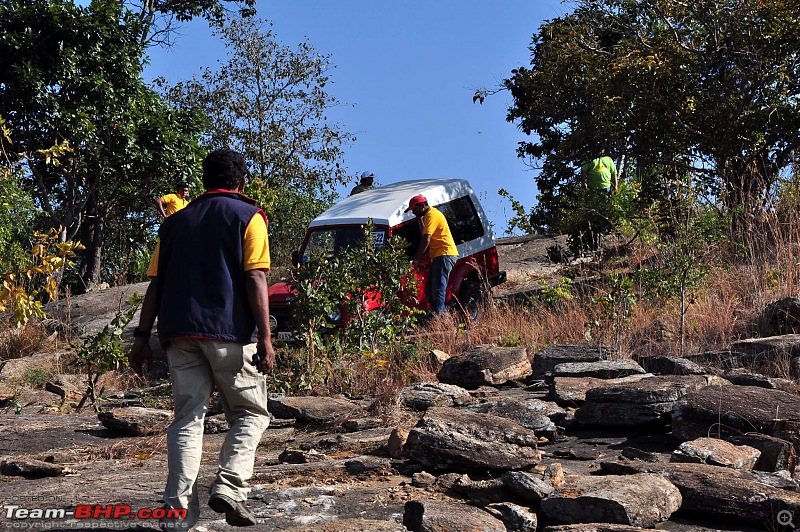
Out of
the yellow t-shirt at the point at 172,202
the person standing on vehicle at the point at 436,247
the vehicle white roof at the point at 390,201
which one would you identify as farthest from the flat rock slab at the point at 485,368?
the yellow t-shirt at the point at 172,202

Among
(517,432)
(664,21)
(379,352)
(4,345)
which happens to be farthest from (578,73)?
(517,432)

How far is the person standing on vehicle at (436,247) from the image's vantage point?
11562 mm

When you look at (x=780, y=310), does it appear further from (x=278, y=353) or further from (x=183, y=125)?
(x=183, y=125)

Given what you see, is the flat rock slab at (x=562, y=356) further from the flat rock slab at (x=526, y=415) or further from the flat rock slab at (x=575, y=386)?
the flat rock slab at (x=526, y=415)

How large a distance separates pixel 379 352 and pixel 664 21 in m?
7.96

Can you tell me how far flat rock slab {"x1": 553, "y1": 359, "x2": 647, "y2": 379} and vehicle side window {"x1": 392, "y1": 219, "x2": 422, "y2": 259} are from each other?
13.5ft

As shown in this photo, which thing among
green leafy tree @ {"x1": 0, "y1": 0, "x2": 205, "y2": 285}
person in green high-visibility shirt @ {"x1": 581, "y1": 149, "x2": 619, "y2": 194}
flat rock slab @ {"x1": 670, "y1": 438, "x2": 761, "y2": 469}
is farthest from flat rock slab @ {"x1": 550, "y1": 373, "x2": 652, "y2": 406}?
green leafy tree @ {"x1": 0, "y1": 0, "x2": 205, "y2": 285}

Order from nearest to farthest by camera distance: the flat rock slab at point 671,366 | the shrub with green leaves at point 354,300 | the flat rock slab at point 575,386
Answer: the flat rock slab at point 575,386, the flat rock slab at point 671,366, the shrub with green leaves at point 354,300

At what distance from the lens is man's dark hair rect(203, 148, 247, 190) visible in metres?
4.70

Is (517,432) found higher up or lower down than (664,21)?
lower down

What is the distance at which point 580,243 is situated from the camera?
593 inches

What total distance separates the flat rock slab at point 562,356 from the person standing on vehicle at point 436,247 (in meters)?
2.83

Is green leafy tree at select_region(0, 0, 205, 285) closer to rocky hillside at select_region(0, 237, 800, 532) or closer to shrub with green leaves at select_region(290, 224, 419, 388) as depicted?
shrub with green leaves at select_region(290, 224, 419, 388)

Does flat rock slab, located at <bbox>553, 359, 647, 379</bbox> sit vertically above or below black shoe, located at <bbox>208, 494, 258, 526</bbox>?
above
